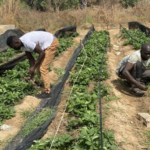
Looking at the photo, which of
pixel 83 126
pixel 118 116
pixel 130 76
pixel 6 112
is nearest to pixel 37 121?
pixel 6 112

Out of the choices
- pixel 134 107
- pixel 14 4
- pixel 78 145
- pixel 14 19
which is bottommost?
pixel 134 107

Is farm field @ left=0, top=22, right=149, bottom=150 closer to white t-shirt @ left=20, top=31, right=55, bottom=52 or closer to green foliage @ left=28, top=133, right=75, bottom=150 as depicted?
green foliage @ left=28, top=133, right=75, bottom=150

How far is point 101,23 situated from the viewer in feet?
54.2

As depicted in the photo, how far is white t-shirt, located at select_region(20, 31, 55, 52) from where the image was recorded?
3930 millimetres

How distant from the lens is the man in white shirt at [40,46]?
3.92 meters

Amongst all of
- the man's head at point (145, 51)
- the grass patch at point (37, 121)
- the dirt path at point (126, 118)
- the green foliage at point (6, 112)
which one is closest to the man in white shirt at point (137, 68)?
the man's head at point (145, 51)

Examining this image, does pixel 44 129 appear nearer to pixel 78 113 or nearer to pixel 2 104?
pixel 78 113

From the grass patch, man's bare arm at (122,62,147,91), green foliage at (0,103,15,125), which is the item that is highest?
man's bare arm at (122,62,147,91)

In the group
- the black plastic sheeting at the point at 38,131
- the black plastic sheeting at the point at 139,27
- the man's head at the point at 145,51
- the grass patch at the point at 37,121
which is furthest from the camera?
the black plastic sheeting at the point at 139,27

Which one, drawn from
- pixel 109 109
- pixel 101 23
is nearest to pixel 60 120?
pixel 109 109

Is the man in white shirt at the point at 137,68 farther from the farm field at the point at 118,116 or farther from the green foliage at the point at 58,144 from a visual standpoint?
the green foliage at the point at 58,144

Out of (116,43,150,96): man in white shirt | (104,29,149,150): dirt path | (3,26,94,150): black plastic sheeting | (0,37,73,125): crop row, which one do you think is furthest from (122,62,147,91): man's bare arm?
(0,37,73,125): crop row

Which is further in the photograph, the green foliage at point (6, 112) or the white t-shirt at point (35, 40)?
the white t-shirt at point (35, 40)

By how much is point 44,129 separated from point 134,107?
190cm
